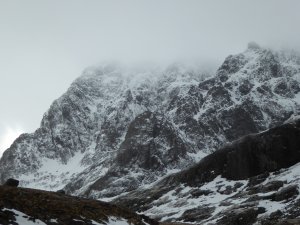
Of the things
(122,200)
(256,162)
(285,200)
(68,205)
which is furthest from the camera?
(122,200)

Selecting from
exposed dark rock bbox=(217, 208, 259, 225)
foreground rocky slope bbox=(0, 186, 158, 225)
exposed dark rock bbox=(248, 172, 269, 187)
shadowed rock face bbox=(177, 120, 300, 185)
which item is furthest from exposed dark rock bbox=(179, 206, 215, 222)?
foreground rocky slope bbox=(0, 186, 158, 225)

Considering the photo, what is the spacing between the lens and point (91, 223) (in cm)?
3450

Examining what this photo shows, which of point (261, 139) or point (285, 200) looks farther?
point (261, 139)

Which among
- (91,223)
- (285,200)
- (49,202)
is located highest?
(49,202)

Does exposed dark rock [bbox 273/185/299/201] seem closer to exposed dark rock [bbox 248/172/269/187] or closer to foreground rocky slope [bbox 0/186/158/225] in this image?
exposed dark rock [bbox 248/172/269/187]

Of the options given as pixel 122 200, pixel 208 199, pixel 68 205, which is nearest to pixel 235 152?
pixel 208 199

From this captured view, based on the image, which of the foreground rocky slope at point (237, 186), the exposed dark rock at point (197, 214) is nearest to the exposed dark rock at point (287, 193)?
the foreground rocky slope at point (237, 186)

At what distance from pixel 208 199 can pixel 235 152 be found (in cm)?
2554

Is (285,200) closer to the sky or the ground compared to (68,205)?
closer to the ground

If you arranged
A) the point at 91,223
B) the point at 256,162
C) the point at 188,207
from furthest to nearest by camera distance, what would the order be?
the point at 256,162, the point at 188,207, the point at 91,223

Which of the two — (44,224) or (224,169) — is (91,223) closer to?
(44,224)

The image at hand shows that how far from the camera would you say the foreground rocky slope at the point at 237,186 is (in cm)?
9612

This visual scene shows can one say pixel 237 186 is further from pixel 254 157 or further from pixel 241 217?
pixel 241 217

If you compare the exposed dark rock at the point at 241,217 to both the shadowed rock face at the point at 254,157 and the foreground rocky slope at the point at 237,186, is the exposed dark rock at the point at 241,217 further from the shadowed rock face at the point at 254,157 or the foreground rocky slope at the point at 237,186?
the shadowed rock face at the point at 254,157
